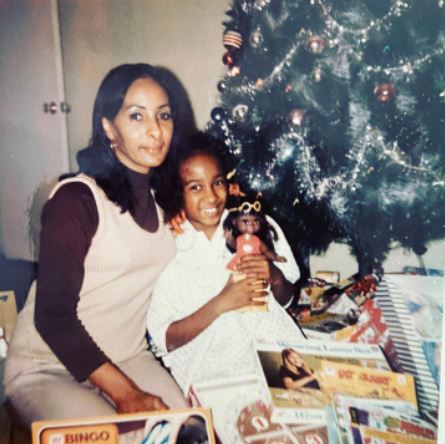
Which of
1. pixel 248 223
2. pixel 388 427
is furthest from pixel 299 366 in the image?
pixel 248 223

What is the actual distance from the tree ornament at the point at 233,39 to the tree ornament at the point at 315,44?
0.54 ft

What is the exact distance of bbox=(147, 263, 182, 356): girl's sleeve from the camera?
1.30 meters

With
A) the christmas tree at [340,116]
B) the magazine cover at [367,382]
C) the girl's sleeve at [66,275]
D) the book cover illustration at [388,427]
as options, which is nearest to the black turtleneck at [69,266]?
the girl's sleeve at [66,275]

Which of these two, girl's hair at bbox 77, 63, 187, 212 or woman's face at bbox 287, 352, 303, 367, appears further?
woman's face at bbox 287, 352, 303, 367

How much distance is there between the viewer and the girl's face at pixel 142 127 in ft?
3.98

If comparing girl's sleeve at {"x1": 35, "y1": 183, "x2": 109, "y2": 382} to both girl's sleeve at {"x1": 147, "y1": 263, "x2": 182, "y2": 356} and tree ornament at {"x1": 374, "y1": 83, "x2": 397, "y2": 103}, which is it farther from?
tree ornament at {"x1": 374, "y1": 83, "x2": 397, "y2": 103}

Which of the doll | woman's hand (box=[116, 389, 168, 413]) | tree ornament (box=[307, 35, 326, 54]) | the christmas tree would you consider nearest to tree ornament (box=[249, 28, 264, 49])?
the christmas tree

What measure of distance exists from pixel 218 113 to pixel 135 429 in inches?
31.6

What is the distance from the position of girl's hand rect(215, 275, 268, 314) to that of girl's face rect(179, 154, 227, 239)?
6.1 inches

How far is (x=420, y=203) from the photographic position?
1287 millimetres

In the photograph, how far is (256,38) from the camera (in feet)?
4.06

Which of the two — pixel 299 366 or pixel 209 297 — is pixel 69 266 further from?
pixel 299 366

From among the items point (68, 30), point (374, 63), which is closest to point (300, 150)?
point (374, 63)

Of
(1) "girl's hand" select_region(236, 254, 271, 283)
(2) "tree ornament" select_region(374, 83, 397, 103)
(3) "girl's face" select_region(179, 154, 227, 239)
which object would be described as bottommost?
(1) "girl's hand" select_region(236, 254, 271, 283)
